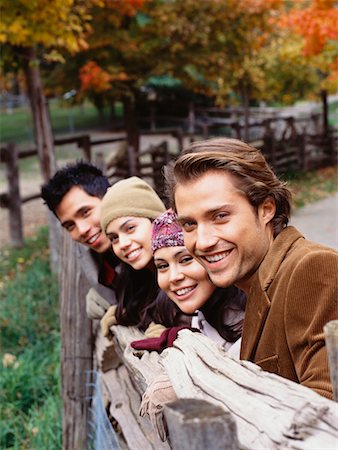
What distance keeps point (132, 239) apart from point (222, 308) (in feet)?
2.25

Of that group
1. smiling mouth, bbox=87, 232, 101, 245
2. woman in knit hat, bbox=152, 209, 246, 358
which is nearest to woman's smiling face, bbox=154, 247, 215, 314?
woman in knit hat, bbox=152, 209, 246, 358

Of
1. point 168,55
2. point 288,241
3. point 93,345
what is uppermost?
point 168,55

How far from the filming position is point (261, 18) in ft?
38.1

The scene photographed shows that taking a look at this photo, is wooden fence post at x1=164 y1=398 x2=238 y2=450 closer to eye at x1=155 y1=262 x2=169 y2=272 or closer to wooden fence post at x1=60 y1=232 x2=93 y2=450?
eye at x1=155 y1=262 x2=169 y2=272

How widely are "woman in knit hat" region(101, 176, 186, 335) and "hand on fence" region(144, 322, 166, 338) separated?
29mm

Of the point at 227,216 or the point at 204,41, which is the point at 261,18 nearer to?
the point at 204,41

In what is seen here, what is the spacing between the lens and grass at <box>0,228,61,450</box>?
15.5 feet

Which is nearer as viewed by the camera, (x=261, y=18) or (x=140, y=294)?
(x=140, y=294)

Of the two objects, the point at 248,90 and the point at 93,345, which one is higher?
the point at 248,90

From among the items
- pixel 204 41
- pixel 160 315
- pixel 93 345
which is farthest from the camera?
pixel 204 41

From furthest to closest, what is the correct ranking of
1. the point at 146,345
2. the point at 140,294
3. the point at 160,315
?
1. the point at 140,294
2. the point at 160,315
3. the point at 146,345

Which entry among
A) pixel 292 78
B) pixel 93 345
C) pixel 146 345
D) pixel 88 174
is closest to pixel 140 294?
pixel 146 345

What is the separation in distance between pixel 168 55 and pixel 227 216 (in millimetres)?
10141

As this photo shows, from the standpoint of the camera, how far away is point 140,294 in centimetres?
319
